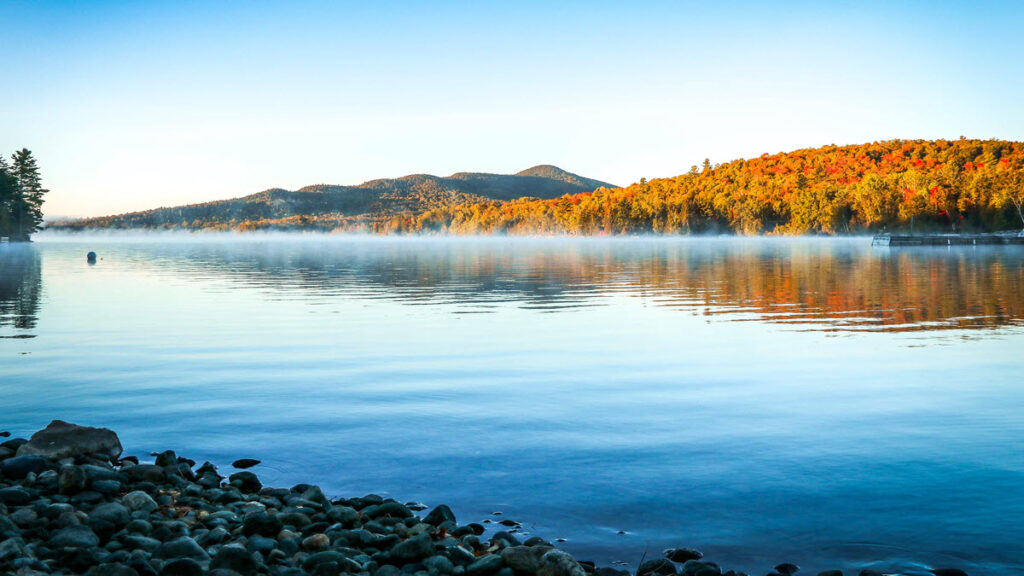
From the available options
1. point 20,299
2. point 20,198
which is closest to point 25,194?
point 20,198

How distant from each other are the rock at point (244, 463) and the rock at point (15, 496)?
2630 mm

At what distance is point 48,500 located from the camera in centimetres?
877

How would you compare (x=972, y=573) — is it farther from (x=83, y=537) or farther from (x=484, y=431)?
(x=83, y=537)

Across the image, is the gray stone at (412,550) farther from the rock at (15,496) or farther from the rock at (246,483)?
the rock at (15,496)

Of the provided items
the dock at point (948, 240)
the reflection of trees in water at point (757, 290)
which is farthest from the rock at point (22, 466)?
the dock at point (948, 240)

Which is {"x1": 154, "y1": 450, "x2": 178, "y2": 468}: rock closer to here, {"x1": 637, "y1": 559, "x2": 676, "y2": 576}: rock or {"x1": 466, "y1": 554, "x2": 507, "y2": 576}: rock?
{"x1": 466, "y1": 554, "x2": 507, "y2": 576}: rock

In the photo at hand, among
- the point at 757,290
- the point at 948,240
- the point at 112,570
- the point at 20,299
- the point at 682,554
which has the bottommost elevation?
the point at 682,554

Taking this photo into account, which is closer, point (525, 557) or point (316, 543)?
point (525, 557)

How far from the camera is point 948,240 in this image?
449 feet

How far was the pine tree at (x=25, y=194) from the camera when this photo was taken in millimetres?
169250

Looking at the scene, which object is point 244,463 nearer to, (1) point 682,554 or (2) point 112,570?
(2) point 112,570

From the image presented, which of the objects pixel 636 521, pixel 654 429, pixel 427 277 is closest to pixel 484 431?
pixel 654 429

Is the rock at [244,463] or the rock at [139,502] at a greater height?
the rock at [139,502]

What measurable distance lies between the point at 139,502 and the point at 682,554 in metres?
5.49
